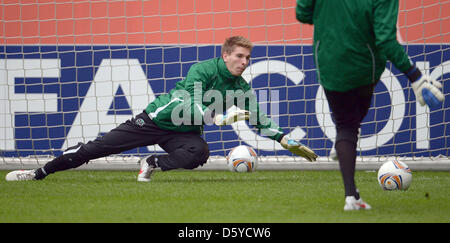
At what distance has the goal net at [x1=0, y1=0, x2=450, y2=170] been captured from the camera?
21.1 ft

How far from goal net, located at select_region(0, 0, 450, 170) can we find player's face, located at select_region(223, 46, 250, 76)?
152 centimetres

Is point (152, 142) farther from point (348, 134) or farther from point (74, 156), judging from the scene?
point (348, 134)

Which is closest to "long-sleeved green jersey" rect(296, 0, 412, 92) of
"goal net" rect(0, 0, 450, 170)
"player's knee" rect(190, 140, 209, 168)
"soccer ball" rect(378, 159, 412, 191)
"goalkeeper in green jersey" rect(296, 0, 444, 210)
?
"goalkeeper in green jersey" rect(296, 0, 444, 210)

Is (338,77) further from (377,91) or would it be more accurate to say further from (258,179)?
(377,91)

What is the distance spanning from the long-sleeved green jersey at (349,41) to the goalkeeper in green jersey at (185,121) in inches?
54.5

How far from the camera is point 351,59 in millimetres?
3420

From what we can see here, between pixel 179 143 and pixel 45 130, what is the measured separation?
2170 mm

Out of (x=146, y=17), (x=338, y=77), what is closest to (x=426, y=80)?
(x=338, y=77)

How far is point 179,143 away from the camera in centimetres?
505

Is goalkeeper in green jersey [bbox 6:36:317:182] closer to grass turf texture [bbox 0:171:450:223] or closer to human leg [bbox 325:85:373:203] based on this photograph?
grass turf texture [bbox 0:171:450:223]

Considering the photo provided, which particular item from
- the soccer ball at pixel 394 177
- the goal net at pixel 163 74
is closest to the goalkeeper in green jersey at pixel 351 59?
the soccer ball at pixel 394 177

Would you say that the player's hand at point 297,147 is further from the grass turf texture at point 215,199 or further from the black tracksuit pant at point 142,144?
the black tracksuit pant at point 142,144

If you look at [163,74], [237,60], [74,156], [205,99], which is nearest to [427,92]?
[237,60]

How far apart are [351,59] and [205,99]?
69.9 inches
